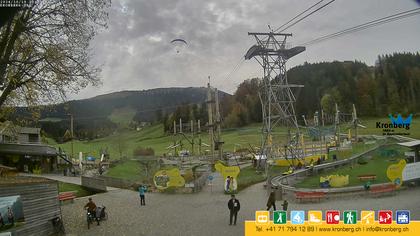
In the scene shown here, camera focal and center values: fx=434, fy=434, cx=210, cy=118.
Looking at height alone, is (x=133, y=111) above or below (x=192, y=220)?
above

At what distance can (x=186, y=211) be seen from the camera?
2466cm

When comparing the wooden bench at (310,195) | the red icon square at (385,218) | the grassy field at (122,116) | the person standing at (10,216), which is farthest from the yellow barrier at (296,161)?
the grassy field at (122,116)

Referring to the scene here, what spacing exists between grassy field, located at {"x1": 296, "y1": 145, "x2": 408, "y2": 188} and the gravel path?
4745 millimetres

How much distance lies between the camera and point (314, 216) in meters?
12.7

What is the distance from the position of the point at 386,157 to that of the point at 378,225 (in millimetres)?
40203

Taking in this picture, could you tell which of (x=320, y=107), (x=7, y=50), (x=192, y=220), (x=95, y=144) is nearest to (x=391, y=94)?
(x=320, y=107)

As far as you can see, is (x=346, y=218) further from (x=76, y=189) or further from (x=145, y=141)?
(x=145, y=141)

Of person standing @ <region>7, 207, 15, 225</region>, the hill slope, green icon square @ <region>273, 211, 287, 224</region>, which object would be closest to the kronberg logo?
the hill slope

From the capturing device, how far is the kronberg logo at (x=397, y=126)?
5233cm

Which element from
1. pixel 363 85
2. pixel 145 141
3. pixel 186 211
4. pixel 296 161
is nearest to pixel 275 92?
pixel 296 161

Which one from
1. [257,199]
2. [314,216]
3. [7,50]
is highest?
[7,50]

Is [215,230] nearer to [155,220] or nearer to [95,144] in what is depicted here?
[155,220]

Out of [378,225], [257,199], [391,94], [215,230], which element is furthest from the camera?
[391,94]

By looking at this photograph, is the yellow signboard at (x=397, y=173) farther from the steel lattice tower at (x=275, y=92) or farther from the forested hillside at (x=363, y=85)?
the forested hillside at (x=363, y=85)
